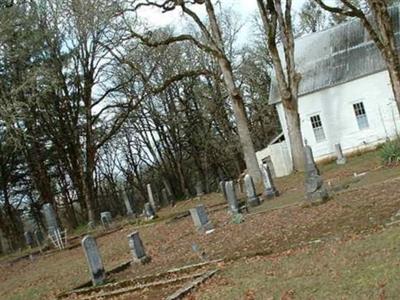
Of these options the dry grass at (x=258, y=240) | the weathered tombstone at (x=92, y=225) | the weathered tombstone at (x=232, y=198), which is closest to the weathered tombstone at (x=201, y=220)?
the dry grass at (x=258, y=240)

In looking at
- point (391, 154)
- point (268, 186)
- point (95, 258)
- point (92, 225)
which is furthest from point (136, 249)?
point (92, 225)

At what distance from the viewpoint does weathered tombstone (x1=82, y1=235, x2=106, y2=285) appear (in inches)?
513

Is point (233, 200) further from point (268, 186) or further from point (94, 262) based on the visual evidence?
point (94, 262)

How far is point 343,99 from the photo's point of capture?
3272cm

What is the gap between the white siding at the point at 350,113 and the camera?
31375mm

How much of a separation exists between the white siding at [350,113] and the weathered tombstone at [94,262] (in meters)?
21.0

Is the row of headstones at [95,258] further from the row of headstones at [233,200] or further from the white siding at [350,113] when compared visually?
the white siding at [350,113]

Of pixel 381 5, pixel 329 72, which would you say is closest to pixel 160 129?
pixel 329 72

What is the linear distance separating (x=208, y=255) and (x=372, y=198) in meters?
4.14

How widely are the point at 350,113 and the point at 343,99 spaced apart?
2.67 feet

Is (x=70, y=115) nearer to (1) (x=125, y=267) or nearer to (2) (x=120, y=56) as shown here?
(2) (x=120, y=56)

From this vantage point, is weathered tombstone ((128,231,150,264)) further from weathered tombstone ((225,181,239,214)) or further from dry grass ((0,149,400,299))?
weathered tombstone ((225,181,239,214))

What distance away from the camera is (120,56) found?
33375mm

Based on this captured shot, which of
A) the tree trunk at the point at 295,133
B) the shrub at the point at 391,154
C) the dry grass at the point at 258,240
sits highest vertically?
the tree trunk at the point at 295,133
